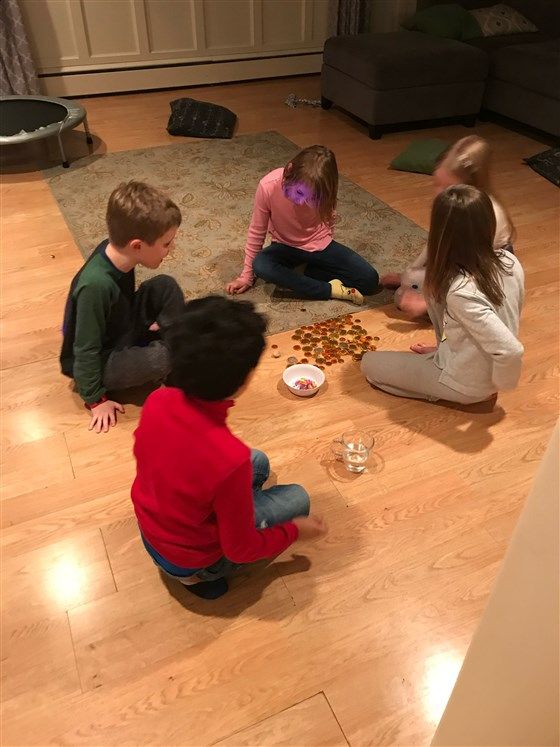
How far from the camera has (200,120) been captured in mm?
3773

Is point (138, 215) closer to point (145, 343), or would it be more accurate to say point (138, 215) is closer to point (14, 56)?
point (145, 343)

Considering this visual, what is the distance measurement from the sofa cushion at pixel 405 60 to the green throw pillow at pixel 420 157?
455 mm

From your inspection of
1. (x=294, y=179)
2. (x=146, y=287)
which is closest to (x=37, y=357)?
(x=146, y=287)

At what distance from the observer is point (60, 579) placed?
1.43 m

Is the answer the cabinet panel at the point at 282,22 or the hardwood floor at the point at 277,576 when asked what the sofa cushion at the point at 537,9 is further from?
the hardwood floor at the point at 277,576

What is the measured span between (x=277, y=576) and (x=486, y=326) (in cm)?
83

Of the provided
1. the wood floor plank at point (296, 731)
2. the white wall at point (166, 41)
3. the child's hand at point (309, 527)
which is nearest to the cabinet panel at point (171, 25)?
the white wall at point (166, 41)

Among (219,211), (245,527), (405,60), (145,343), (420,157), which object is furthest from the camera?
(405,60)

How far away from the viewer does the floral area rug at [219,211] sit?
2.42 m

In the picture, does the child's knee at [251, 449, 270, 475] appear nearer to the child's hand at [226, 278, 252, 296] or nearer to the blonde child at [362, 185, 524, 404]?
the blonde child at [362, 185, 524, 404]

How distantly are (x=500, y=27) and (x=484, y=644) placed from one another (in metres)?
4.37

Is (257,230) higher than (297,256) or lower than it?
higher

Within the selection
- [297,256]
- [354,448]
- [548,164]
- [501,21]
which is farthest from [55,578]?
[501,21]

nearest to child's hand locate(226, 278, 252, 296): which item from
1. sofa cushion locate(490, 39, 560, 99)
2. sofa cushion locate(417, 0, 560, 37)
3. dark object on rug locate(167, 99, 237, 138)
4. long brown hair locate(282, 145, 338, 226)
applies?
long brown hair locate(282, 145, 338, 226)
